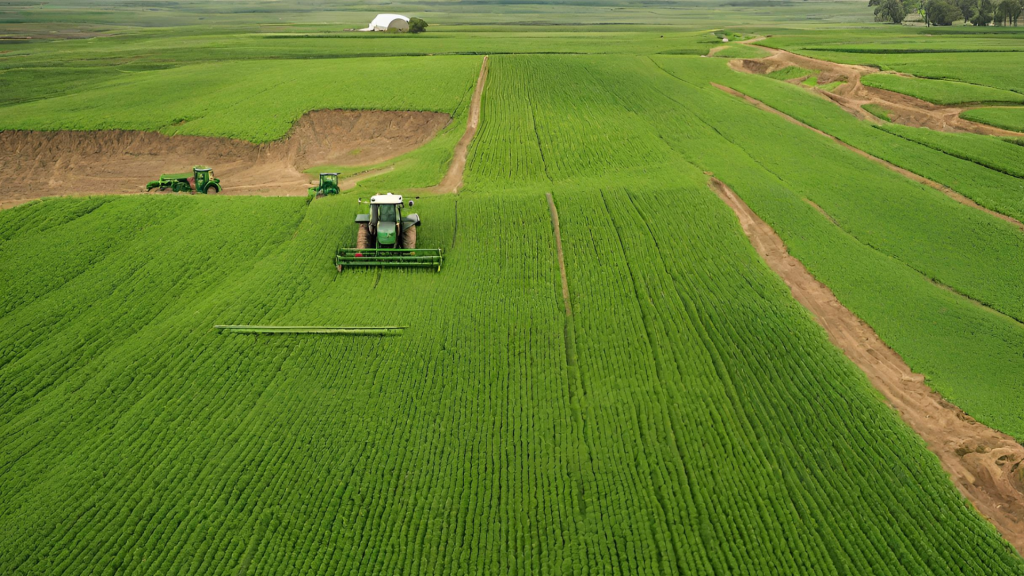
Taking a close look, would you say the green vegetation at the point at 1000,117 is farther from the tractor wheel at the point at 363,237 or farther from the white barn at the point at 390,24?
the white barn at the point at 390,24

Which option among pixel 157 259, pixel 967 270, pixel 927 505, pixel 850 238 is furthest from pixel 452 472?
pixel 967 270

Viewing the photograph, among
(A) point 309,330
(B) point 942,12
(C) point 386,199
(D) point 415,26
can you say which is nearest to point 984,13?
(B) point 942,12

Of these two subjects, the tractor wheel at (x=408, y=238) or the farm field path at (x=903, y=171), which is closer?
the tractor wheel at (x=408, y=238)

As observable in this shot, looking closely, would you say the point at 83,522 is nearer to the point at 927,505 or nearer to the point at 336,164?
the point at 927,505

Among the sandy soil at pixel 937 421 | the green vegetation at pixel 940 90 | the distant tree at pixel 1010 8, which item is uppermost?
the distant tree at pixel 1010 8

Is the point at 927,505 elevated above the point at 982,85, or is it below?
below

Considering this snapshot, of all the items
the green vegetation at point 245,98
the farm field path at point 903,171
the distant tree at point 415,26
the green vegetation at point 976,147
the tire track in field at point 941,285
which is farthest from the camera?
the distant tree at point 415,26

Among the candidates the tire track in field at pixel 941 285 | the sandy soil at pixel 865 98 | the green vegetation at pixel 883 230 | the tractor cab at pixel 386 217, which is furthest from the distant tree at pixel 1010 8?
the tractor cab at pixel 386 217

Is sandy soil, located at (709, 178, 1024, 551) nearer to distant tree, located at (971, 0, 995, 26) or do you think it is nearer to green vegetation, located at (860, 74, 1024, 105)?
green vegetation, located at (860, 74, 1024, 105)
